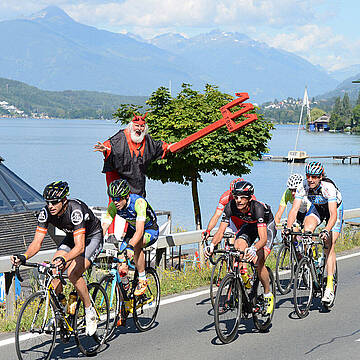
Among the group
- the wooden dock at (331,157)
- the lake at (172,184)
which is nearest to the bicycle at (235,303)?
the lake at (172,184)

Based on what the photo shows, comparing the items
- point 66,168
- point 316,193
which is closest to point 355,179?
point 66,168

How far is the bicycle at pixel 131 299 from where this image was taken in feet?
22.5

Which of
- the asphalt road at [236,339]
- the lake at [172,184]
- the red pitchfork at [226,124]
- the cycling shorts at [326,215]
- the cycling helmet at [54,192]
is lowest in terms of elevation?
the lake at [172,184]

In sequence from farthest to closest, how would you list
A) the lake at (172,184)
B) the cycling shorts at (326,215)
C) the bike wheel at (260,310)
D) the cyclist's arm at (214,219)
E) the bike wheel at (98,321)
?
the lake at (172,184) < the cycling shorts at (326,215) < the cyclist's arm at (214,219) < the bike wheel at (260,310) < the bike wheel at (98,321)

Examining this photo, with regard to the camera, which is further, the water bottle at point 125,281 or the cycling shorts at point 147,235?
the cycling shorts at point 147,235

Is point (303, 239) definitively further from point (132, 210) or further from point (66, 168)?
point (66, 168)

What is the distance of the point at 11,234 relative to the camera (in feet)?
40.7

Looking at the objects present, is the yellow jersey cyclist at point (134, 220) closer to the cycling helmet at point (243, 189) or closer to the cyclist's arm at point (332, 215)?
the cycling helmet at point (243, 189)

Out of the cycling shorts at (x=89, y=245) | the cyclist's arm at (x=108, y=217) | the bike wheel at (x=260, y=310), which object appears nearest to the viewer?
the cycling shorts at (x=89, y=245)

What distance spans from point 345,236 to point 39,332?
1059 cm

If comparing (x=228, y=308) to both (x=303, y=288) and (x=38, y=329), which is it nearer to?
(x=303, y=288)

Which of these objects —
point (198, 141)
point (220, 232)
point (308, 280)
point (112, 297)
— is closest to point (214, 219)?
point (220, 232)

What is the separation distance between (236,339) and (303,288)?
1447 mm

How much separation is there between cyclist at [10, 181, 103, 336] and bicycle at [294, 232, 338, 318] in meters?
2.77
